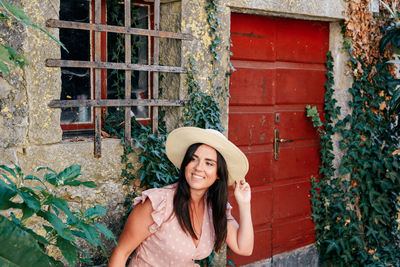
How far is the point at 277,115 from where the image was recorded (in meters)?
4.32

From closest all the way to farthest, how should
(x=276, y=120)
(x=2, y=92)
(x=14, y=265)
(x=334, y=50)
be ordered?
(x=14, y=265)
(x=2, y=92)
(x=276, y=120)
(x=334, y=50)

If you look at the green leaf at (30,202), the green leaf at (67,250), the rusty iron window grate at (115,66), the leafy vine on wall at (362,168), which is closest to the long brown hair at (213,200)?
the rusty iron window grate at (115,66)

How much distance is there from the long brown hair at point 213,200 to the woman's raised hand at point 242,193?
76 mm

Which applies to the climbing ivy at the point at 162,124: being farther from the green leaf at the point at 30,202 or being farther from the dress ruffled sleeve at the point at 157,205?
the green leaf at the point at 30,202

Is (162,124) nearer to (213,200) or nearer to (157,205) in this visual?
(213,200)

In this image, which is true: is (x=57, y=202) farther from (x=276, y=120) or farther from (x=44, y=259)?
(x=276, y=120)

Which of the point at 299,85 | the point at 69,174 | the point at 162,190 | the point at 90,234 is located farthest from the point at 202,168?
the point at 299,85

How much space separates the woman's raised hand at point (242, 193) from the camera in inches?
110

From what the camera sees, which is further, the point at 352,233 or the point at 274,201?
the point at 352,233

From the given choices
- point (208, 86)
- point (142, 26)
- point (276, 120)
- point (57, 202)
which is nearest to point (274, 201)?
point (276, 120)

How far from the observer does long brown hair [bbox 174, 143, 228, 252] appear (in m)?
2.67

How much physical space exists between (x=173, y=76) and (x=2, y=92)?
1.26m

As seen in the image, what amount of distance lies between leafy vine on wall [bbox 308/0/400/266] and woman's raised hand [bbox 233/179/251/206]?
6.42 ft

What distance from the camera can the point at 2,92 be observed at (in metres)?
2.70
